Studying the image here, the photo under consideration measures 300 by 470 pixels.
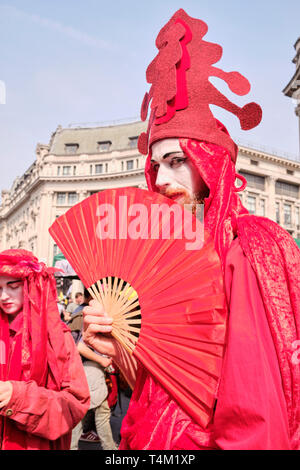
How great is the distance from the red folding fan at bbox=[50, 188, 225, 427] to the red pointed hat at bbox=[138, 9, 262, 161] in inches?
12.5

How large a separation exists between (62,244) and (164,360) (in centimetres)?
58

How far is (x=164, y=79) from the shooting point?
4.62 feet

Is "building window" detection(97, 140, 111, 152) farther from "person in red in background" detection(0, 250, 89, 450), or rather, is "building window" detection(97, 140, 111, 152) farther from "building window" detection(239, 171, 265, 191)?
"person in red in background" detection(0, 250, 89, 450)

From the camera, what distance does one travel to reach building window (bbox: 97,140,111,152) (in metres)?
38.8

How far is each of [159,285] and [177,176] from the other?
1.42 feet

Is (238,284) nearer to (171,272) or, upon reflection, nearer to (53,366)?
(171,272)

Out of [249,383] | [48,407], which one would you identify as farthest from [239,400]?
[48,407]

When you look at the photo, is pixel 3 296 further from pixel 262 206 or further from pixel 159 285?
pixel 262 206

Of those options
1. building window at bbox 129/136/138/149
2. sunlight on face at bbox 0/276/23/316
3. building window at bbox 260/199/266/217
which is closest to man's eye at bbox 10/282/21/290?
sunlight on face at bbox 0/276/23/316

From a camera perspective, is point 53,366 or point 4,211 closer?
point 53,366

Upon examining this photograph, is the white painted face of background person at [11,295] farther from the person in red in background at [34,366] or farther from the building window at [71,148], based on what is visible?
the building window at [71,148]

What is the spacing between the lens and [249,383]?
93 centimetres
